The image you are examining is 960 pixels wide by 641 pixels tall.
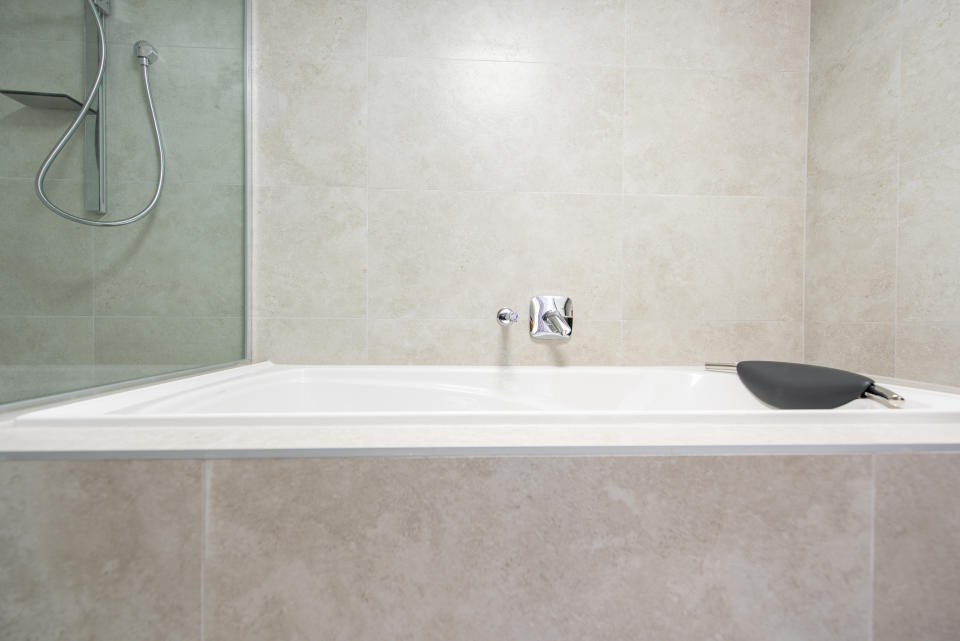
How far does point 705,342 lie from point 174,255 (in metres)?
1.58

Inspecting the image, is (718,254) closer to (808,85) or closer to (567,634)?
(808,85)

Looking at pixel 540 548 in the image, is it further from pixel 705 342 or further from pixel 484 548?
pixel 705 342

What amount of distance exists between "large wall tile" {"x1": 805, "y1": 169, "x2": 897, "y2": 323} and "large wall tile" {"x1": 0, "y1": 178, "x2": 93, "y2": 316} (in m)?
1.91

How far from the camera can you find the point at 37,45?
2.43ft

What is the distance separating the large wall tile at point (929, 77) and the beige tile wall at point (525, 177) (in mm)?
324

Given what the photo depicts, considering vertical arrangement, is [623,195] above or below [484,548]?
above

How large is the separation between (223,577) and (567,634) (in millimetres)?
420

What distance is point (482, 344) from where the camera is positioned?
1391mm

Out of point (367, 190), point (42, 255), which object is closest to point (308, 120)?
point (367, 190)

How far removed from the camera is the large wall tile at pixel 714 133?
140 centimetres

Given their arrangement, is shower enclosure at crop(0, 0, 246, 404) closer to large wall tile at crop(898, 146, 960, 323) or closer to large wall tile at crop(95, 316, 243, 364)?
large wall tile at crop(95, 316, 243, 364)

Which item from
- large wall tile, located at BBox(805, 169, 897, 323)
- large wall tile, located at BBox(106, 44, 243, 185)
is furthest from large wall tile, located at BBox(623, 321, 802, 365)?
large wall tile, located at BBox(106, 44, 243, 185)

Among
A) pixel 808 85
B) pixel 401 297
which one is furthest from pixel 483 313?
pixel 808 85

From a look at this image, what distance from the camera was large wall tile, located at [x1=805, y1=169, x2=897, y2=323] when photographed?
3.87 ft
